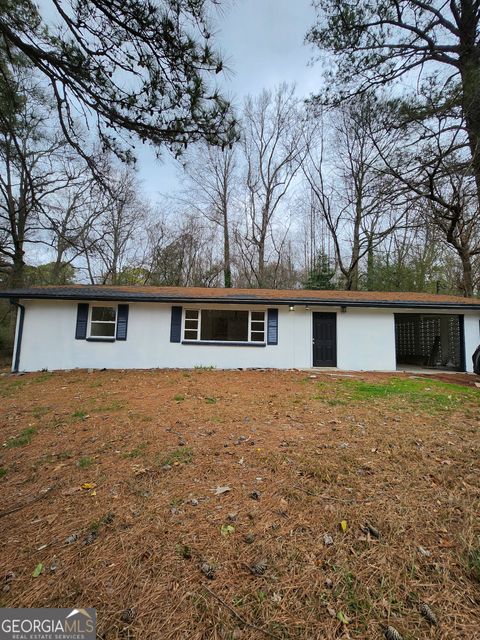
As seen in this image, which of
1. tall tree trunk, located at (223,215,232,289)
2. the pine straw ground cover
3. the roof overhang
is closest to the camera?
the pine straw ground cover

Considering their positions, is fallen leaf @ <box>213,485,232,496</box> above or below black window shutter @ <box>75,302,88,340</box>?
below

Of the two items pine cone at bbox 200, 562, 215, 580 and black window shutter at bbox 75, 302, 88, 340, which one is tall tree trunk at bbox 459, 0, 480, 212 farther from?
black window shutter at bbox 75, 302, 88, 340

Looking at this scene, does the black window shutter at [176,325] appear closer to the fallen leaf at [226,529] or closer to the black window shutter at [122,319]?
the black window shutter at [122,319]

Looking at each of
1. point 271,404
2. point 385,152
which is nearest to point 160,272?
point 385,152

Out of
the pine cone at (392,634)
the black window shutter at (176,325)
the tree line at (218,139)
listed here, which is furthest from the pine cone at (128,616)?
the black window shutter at (176,325)

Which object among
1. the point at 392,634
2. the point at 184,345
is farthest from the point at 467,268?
the point at 392,634

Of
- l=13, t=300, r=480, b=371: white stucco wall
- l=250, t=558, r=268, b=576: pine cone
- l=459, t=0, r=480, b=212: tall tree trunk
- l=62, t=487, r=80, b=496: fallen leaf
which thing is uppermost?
l=459, t=0, r=480, b=212: tall tree trunk

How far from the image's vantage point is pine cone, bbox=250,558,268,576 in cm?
172

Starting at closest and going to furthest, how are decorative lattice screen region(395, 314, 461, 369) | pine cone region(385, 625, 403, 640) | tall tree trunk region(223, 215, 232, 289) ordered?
1. pine cone region(385, 625, 403, 640)
2. decorative lattice screen region(395, 314, 461, 369)
3. tall tree trunk region(223, 215, 232, 289)

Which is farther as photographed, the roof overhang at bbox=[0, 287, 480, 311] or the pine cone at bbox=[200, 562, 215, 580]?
the roof overhang at bbox=[0, 287, 480, 311]

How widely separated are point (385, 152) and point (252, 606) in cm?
1057

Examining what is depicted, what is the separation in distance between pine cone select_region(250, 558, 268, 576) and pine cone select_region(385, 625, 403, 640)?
2.15 feet

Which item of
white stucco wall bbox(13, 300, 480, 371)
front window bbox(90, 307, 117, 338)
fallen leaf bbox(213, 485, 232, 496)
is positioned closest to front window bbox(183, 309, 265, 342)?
white stucco wall bbox(13, 300, 480, 371)

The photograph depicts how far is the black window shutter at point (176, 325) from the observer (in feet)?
32.7
